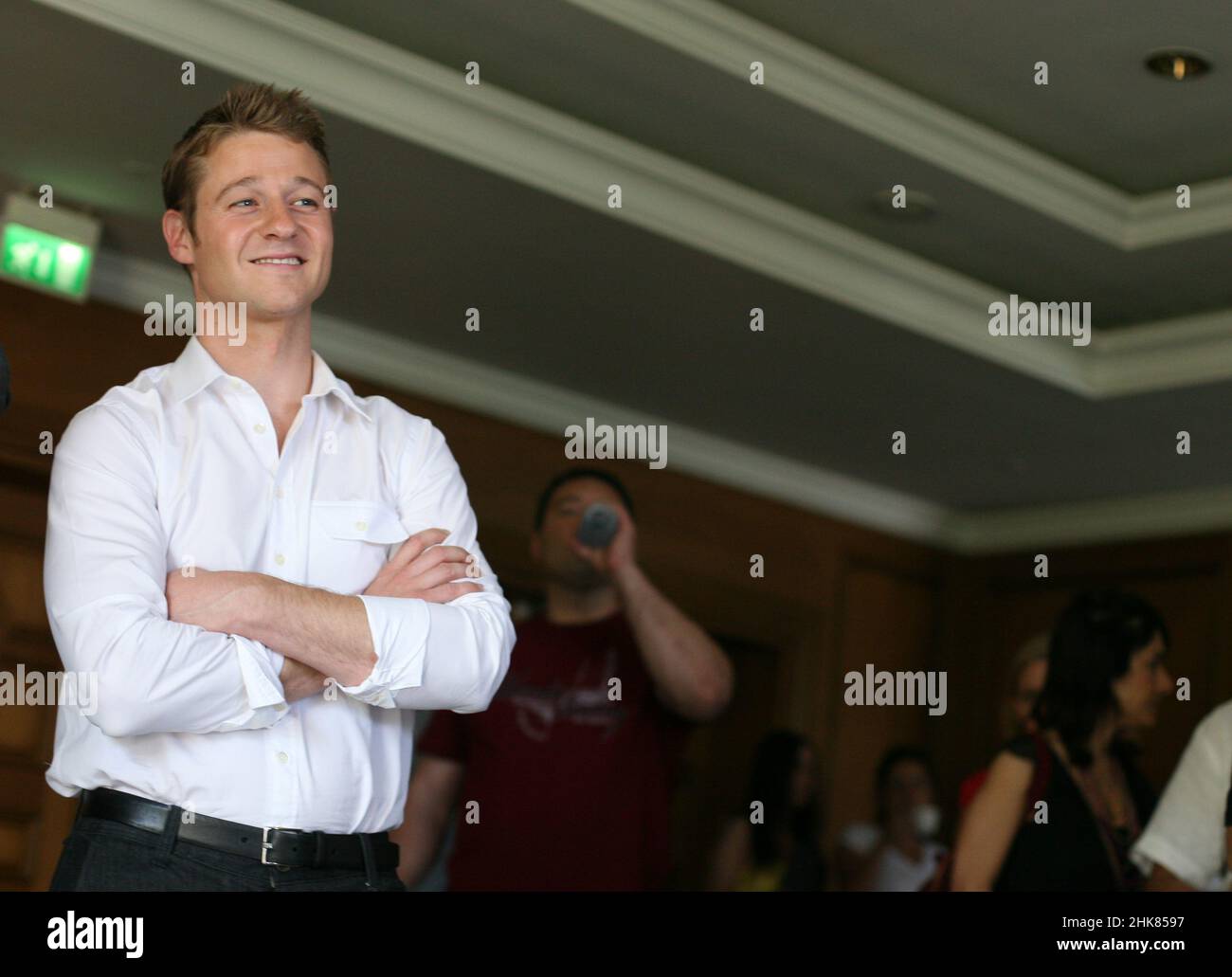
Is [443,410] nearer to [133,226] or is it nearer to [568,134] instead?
[133,226]

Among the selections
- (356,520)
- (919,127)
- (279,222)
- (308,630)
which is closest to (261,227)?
(279,222)

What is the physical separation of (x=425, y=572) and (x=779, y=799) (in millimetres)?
2993

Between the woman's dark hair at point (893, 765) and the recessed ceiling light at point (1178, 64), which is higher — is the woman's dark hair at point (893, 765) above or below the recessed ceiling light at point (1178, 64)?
below

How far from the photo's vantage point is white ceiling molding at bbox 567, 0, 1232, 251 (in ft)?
10.1

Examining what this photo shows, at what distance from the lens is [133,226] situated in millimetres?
3912

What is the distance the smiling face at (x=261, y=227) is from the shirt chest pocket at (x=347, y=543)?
210 millimetres

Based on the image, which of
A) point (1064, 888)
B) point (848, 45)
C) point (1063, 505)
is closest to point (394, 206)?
point (848, 45)

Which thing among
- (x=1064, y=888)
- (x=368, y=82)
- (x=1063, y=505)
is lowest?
(x=1064, y=888)

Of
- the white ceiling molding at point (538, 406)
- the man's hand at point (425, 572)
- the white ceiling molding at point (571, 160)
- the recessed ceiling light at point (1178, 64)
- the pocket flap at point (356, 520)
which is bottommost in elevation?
the man's hand at point (425, 572)

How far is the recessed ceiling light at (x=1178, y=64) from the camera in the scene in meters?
3.12

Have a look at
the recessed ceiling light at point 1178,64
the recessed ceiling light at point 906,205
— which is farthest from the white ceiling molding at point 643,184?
the recessed ceiling light at point 1178,64

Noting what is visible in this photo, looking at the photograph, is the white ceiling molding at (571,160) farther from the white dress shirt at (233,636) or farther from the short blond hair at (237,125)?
the white dress shirt at (233,636)

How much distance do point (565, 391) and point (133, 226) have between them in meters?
1.48

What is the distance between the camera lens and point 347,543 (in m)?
1.63
